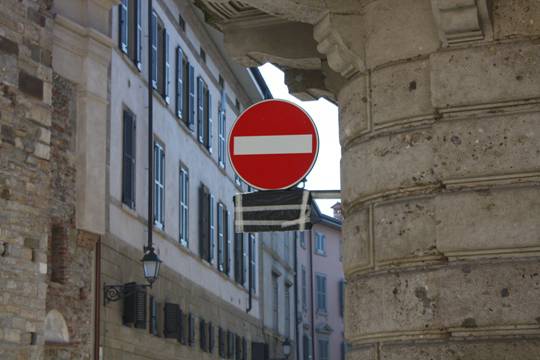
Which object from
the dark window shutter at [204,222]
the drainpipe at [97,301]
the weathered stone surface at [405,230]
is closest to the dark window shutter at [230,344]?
the dark window shutter at [204,222]

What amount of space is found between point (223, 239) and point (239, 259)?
109 inches

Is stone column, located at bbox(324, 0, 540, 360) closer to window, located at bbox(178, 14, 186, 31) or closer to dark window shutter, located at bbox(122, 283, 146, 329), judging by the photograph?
dark window shutter, located at bbox(122, 283, 146, 329)

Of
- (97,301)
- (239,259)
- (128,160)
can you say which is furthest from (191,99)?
(97,301)

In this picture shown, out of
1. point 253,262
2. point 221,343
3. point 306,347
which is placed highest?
point 253,262

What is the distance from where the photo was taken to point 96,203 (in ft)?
68.7

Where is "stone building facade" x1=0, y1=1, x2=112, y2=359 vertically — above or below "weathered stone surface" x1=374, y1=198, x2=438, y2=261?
above

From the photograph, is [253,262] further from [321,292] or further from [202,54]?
[321,292]

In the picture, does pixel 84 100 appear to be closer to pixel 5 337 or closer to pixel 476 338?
pixel 5 337

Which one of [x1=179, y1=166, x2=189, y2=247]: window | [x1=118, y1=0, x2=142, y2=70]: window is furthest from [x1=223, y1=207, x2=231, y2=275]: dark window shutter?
[x1=118, y1=0, x2=142, y2=70]: window

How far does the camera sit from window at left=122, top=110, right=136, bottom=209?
76.3ft

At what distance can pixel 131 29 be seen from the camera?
24719 millimetres

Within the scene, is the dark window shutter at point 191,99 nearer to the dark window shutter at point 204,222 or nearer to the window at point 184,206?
the window at point 184,206

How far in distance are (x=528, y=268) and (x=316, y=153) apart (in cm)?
138

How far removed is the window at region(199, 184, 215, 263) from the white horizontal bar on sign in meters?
23.2
